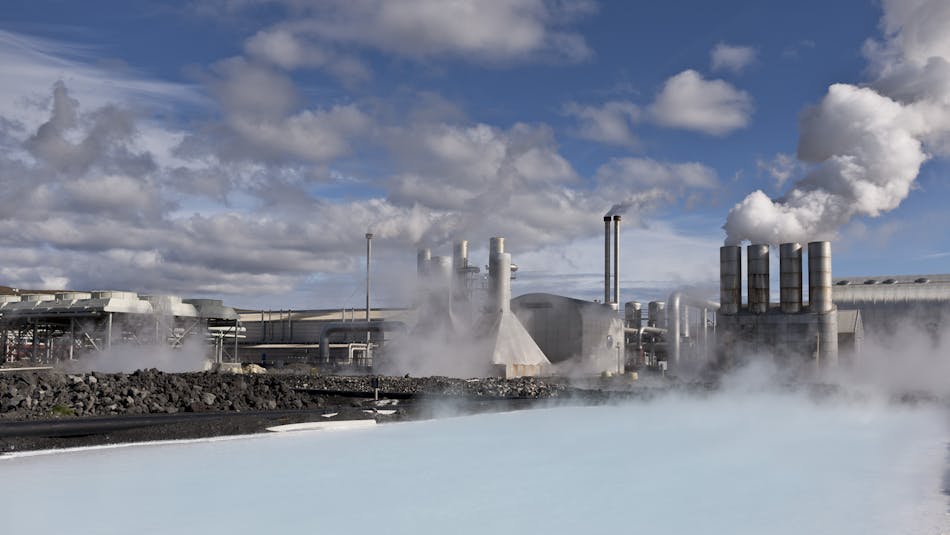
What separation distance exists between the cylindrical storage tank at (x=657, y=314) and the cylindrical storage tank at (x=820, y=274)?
A: 2396cm

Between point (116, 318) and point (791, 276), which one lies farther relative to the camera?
point (791, 276)

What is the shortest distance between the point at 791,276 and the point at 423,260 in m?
27.4

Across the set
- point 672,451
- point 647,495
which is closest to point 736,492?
point 647,495

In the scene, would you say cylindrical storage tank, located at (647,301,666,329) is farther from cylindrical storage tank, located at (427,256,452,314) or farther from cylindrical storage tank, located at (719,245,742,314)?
cylindrical storage tank, located at (427,256,452,314)

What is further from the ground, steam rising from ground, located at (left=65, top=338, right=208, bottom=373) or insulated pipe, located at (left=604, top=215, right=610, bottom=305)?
insulated pipe, located at (left=604, top=215, right=610, bottom=305)

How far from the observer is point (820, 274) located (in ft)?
Result: 162

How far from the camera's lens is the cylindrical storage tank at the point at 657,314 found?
240ft

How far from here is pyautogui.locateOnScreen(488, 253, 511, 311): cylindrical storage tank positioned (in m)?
57.5

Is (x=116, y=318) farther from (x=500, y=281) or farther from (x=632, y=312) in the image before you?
(x=632, y=312)

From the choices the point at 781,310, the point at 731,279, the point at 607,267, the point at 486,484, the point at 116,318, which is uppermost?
the point at 607,267

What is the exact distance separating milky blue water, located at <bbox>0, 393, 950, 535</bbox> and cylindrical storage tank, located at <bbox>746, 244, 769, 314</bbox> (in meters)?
28.6

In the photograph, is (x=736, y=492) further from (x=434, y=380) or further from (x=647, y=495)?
(x=434, y=380)

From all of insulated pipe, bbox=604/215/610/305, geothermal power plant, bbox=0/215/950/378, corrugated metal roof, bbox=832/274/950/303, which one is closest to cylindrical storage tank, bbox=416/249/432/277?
geothermal power plant, bbox=0/215/950/378

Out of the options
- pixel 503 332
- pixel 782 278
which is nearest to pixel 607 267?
pixel 503 332
